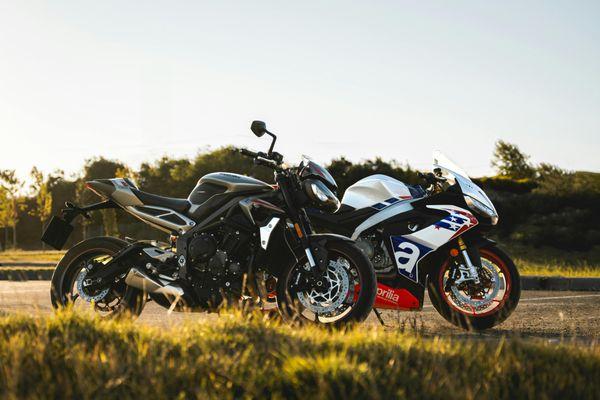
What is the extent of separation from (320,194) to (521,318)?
2845 mm

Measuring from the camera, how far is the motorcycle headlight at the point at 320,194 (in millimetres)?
5766

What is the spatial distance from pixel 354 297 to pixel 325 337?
1521 millimetres

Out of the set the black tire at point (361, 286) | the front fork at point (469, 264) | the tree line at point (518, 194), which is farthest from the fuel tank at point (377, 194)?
the tree line at point (518, 194)

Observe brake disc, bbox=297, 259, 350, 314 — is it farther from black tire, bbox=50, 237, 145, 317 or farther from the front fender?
black tire, bbox=50, 237, 145, 317

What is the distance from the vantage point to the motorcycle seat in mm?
6098

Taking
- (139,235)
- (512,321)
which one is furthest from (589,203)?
(512,321)

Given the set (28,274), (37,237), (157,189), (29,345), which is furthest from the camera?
(37,237)

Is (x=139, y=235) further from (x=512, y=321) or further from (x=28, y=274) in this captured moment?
(x=512, y=321)

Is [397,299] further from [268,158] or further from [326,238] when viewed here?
[268,158]

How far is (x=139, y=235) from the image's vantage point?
35.0 metres

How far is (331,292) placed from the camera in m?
5.64

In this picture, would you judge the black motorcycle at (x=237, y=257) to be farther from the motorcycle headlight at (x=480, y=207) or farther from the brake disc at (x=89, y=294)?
the motorcycle headlight at (x=480, y=207)

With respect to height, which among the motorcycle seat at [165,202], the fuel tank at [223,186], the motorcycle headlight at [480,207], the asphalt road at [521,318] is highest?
the fuel tank at [223,186]

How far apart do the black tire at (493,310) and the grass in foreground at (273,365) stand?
2.36 m
